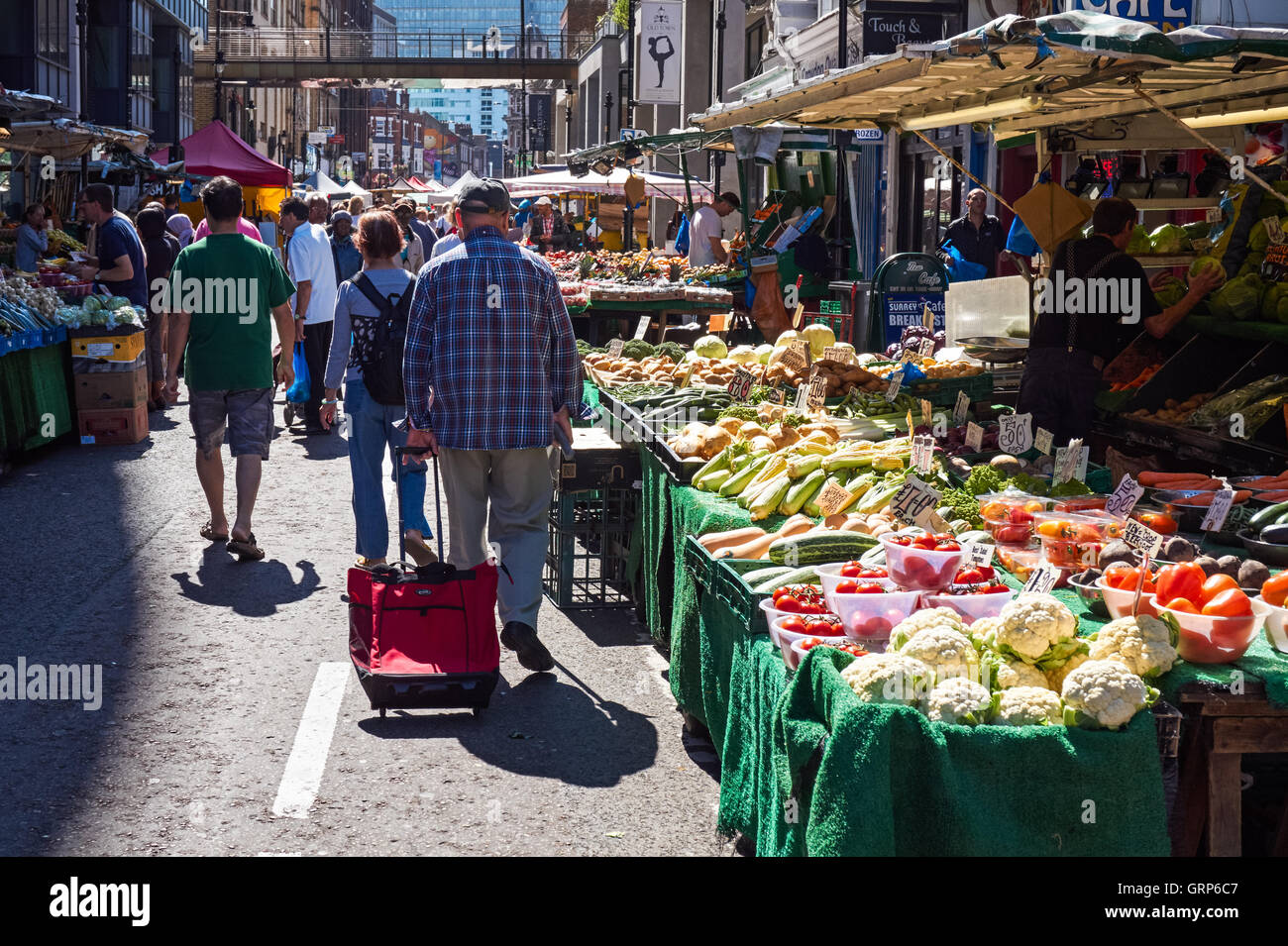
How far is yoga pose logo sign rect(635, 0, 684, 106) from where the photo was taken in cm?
3722

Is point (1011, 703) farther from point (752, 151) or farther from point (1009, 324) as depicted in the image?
point (752, 151)

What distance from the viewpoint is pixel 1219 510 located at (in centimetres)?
496

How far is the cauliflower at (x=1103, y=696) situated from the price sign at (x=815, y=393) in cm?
444

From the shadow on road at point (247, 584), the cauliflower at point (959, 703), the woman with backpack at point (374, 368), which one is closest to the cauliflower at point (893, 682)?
the cauliflower at point (959, 703)

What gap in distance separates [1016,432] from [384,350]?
313 cm

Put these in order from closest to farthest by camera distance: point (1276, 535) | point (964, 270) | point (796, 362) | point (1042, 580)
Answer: point (1042, 580), point (1276, 535), point (796, 362), point (964, 270)

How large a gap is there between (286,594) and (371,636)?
217 centimetres

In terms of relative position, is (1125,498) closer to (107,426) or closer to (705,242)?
(107,426)

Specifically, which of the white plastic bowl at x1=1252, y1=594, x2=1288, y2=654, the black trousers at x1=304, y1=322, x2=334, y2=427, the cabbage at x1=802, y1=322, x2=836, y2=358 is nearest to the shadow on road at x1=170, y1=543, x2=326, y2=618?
the cabbage at x1=802, y1=322, x2=836, y2=358

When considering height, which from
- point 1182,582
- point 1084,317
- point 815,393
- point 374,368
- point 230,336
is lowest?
point 1182,582

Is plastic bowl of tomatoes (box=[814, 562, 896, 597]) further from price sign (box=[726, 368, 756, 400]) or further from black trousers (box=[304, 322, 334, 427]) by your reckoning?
black trousers (box=[304, 322, 334, 427])

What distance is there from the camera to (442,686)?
586 centimetres

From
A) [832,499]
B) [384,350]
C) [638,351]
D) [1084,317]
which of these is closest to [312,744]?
[832,499]
